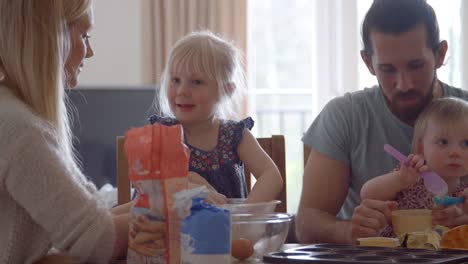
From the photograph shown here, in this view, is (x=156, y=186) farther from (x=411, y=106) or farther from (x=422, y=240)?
(x=411, y=106)

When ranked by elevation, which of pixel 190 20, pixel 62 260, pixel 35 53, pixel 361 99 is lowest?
pixel 62 260

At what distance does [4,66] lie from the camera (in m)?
1.29

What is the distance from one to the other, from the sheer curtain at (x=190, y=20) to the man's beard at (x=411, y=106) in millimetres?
2541

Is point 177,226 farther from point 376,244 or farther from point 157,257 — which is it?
point 376,244

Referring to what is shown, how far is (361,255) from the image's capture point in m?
1.05

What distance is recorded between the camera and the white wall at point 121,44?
4418 millimetres

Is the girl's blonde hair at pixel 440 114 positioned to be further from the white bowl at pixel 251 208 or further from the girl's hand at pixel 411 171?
the white bowl at pixel 251 208

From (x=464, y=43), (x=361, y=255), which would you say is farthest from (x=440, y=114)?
(x=464, y=43)

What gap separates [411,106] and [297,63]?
2.77 m

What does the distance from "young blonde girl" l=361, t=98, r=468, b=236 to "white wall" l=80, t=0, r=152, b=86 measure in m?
2.78

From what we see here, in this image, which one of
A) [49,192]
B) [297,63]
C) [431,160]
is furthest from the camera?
[297,63]

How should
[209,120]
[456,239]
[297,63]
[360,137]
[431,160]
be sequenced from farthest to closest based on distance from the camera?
[297,63], [209,120], [360,137], [431,160], [456,239]

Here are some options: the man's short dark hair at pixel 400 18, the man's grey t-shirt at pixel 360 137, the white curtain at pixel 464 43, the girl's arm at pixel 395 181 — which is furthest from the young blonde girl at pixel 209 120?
the white curtain at pixel 464 43

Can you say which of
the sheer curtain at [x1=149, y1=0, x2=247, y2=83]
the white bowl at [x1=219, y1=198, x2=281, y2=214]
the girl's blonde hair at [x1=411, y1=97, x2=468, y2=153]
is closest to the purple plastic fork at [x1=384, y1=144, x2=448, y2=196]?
the girl's blonde hair at [x1=411, y1=97, x2=468, y2=153]
